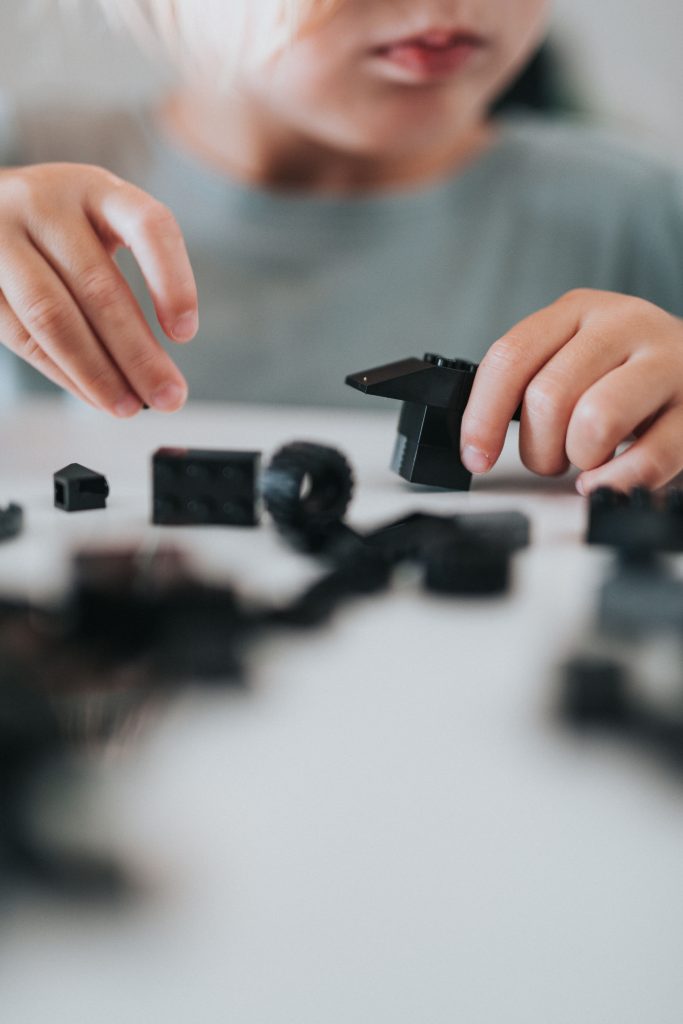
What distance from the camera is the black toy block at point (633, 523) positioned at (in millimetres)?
474

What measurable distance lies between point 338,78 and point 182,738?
2.96 feet

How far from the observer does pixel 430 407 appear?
1.81 feet

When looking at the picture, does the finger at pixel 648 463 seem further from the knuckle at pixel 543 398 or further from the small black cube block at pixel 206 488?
the small black cube block at pixel 206 488

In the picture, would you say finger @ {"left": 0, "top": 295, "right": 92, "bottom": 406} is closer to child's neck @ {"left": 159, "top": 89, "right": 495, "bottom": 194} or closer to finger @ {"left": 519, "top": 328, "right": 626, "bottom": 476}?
finger @ {"left": 519, "top": 328, "right": 626, "bottom": 476}

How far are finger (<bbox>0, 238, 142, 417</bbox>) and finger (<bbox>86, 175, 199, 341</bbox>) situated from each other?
5 centimetres

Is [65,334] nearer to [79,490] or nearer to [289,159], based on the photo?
[79,490]

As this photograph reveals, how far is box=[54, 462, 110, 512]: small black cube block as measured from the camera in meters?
0.51

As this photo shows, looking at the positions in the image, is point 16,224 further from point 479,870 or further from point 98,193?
point 479,870

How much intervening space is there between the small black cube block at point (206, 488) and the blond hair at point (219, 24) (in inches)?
26.8

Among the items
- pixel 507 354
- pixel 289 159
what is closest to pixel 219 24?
pixel 289 159

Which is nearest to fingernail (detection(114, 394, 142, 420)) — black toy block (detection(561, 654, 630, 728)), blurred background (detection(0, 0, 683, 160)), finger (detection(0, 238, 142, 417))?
finger (detection(0, 238, 142, 417))

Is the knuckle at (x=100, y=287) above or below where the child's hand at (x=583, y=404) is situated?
above

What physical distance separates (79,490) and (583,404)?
0.89ft

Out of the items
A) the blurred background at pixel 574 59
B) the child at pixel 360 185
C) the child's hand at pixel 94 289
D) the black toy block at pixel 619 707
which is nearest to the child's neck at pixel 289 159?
the child at pixel 360 185
